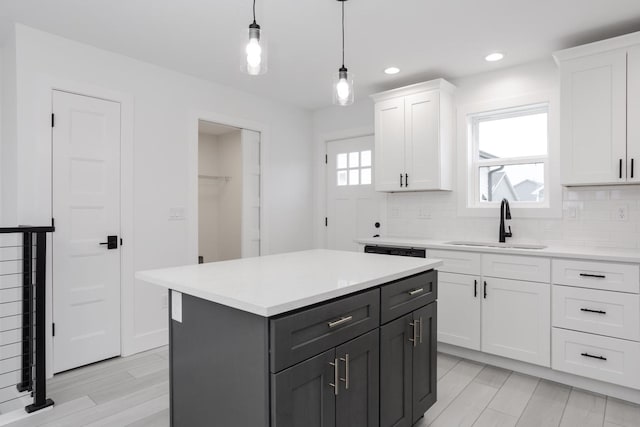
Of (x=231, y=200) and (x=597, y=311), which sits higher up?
(x=231, y=200)

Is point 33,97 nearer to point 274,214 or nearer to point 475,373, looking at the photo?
point 274,214

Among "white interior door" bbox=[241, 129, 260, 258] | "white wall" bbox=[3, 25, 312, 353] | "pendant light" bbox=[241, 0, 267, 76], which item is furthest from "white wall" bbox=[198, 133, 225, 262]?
"pendant light" bbox=[241, 0, 267, 76]

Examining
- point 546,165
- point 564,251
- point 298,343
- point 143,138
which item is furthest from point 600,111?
point 143,138

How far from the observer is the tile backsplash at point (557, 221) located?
293 centimetres

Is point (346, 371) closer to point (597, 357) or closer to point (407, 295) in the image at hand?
point (407, 295)

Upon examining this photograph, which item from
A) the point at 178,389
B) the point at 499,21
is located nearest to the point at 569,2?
the point at 499,21

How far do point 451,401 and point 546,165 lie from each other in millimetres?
2182

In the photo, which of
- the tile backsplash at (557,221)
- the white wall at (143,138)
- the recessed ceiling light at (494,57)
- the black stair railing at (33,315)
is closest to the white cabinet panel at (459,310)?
the tile backsplash at (557,221)

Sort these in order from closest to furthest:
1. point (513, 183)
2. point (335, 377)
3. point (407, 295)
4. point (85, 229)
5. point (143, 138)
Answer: point (335, 377)
point (407, 295)
point (85, 229)
point (143, 138)
point (513, 183)

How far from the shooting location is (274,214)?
15.1ft

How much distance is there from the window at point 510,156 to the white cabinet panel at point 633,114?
2.29 ft

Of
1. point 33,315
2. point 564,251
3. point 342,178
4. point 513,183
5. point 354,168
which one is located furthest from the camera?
point 342,178

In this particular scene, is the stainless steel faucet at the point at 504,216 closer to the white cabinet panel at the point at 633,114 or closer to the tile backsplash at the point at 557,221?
the tile backsplash at the point at 557,221

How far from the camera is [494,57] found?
3.26 meters
